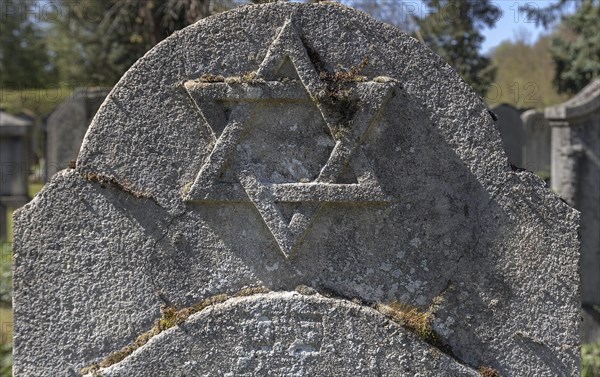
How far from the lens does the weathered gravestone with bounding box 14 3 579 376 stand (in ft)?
7.49

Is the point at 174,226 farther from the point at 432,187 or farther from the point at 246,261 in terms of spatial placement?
the point at 432,187

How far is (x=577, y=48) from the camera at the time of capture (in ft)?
59.7

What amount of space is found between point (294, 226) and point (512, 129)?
8503mm

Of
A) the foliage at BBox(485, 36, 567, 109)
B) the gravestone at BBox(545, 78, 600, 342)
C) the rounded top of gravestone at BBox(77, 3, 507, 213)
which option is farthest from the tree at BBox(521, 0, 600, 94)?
the rounded top of gravestone at BBox(77, 3, 507, 213)

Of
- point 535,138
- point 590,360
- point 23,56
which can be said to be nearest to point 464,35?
point 535,138

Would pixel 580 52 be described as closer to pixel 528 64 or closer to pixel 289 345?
pixel 528 64

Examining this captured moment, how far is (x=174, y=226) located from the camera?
2332mm

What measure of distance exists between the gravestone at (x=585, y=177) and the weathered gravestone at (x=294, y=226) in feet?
12.0

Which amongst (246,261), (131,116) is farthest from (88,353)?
(131,116)

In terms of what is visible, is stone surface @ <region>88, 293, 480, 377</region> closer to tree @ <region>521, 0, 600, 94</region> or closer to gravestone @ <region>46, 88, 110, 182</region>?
gravestone @ <region>46, 88, 110, 182</region>

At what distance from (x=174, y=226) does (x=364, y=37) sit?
829 mm

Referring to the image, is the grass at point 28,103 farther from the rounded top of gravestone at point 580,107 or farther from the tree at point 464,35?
the rounded top of gravestone at point 580,107

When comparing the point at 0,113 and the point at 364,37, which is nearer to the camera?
the point at 364,37

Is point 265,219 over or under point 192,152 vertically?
under
